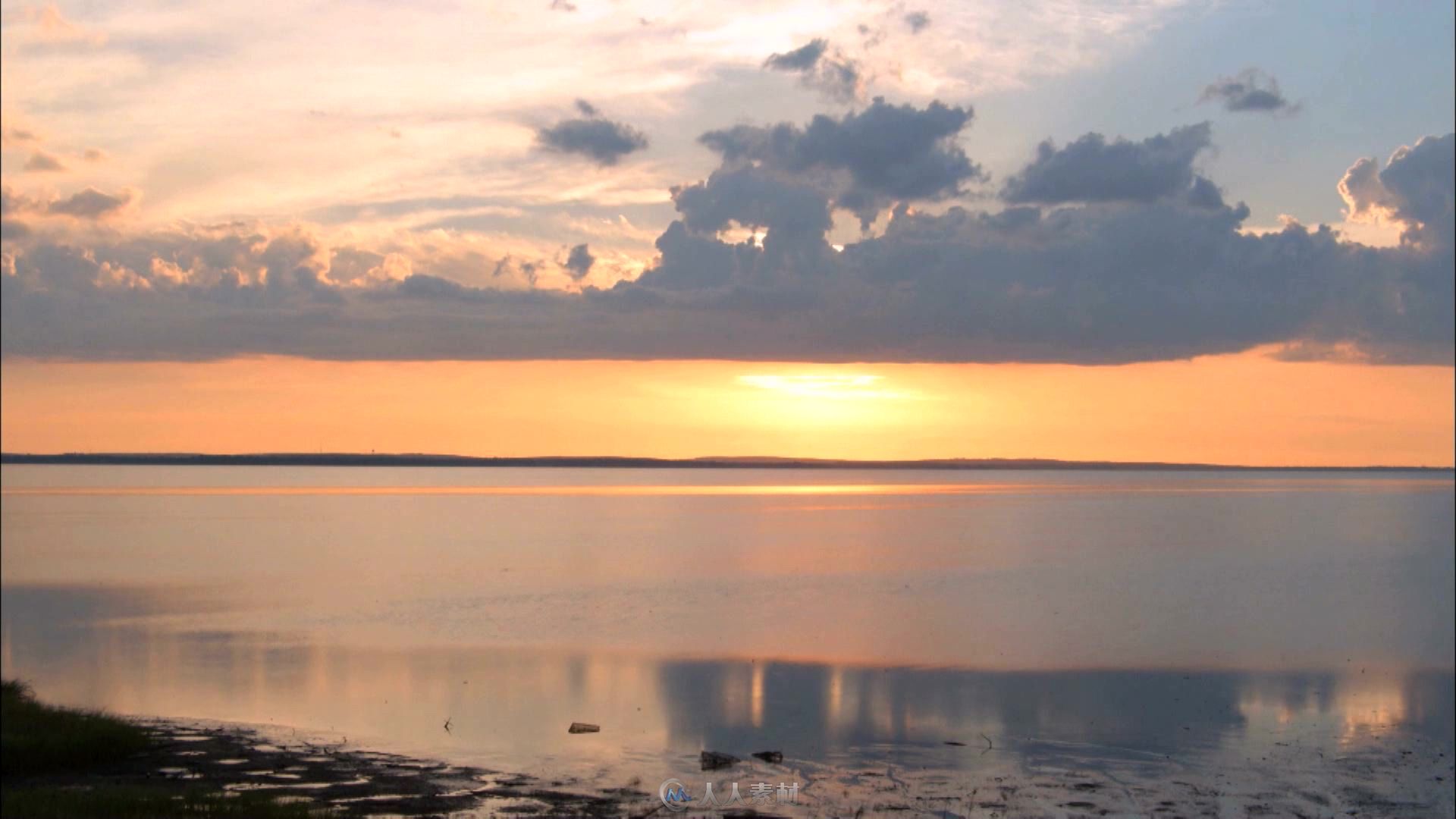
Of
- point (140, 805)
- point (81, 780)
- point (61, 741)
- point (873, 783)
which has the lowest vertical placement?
point (81, 780)

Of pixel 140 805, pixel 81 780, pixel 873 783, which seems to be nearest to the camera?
pixel 140 805

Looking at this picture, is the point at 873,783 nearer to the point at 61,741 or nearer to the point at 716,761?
the point at 716,761

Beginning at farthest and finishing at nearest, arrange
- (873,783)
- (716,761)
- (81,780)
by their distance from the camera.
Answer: (716,761)
(873,783)
(81,780)

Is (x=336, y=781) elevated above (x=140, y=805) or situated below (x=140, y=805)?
below

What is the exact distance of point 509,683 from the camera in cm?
2997

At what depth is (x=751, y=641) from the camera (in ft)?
125

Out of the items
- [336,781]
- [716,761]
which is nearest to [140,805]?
[336,781]

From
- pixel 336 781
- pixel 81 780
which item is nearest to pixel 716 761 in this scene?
pixel 336 781

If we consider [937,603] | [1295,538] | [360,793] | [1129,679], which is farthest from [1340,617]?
[1295,538]

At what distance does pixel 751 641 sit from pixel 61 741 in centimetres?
2090

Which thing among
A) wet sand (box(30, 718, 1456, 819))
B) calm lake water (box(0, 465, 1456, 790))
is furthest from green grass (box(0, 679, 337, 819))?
calm lake water (box(0, 465, 1456, 790))

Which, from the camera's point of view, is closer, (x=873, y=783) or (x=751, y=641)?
(x=873, y=783)

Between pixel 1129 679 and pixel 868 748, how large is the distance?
10.8 meters

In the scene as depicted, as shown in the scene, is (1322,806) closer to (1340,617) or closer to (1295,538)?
(1340,617)
